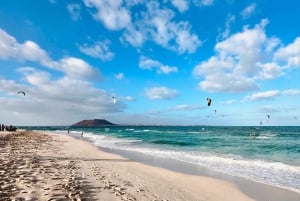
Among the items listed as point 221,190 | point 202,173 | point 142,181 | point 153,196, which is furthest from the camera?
point 202,173

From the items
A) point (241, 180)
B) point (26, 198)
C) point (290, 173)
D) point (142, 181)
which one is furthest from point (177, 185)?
point (290, 173)

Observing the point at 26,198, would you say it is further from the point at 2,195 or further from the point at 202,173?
the point at 202,173

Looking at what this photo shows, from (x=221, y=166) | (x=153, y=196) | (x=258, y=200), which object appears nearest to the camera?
(x=153, y=196)

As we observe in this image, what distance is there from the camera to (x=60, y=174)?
10.8 m

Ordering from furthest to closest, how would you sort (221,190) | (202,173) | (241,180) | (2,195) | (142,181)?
(202,173)
(241,180)
(142,181)
(221,190)
(2,195)

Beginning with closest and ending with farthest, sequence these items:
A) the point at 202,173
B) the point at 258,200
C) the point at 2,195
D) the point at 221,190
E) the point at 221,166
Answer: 1. the point at 2,195
2. the point at 258,200
3. the point at 221,190
4. the point at 202,173
5. the point at 221,166

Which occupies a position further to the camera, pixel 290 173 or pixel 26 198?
pixel 290 173

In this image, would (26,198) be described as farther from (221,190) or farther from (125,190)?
(221,190)

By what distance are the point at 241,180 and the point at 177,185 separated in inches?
137

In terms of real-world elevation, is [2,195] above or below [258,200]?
above

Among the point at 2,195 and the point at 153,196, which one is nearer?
the point at 2,195

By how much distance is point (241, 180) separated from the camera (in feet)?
41.3

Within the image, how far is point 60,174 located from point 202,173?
700 cm

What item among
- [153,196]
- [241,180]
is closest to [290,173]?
[241,180]
